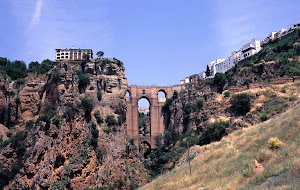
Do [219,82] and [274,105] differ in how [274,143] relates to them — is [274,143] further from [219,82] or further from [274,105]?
[219,82]

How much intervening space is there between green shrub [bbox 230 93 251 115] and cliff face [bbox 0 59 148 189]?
2685cm

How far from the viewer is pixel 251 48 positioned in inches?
3551

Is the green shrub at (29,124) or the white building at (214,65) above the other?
the white building at (214,65)

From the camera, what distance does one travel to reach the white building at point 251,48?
89.1 metres

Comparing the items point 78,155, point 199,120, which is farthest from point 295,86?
point 78,155

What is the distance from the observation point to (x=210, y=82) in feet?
269

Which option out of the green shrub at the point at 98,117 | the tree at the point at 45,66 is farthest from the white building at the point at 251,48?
the tree at the point at 45,66

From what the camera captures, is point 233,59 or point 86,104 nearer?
point 86,104

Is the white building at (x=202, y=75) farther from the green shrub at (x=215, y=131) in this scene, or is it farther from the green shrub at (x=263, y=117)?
the green shrub at (x=263, y=117)

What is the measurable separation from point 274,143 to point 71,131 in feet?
128

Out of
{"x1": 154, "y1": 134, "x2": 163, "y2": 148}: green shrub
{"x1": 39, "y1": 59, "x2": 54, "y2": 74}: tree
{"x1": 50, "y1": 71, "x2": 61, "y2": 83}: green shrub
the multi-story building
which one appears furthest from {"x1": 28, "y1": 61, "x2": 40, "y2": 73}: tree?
{"x1": 154, "y1": 134, "x2": 163, "y2": 148}: green shrub

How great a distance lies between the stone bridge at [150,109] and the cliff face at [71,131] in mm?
11036

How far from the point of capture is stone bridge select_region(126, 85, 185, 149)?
8106 cm

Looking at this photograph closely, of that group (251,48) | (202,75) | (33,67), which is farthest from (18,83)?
(202,75)
